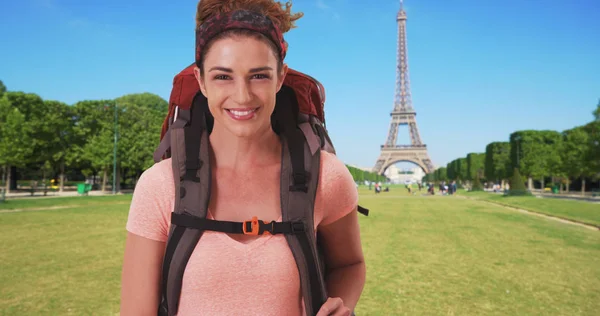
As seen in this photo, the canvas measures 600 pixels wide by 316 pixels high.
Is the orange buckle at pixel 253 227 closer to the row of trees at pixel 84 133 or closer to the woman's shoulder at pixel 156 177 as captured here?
the woman's shoulder at pixel 156 177

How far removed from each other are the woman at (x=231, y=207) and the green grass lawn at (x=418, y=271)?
4.75 metres

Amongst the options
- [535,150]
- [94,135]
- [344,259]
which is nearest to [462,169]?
[535,150]

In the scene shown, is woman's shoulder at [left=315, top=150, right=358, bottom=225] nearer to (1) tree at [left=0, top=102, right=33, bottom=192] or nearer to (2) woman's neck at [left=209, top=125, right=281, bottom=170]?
(2) woman's neck at [left=209, top=125, right=281, bottom=170]

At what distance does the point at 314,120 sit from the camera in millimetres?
1711

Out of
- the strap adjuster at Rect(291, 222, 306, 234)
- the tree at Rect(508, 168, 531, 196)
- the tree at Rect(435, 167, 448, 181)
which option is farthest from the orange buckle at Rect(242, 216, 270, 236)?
the tree at Rect(435, 167, 448, 181)

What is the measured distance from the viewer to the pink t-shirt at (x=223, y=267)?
1.40 meters

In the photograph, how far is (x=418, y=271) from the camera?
8.21 m

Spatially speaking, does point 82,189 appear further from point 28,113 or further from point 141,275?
point 141,275

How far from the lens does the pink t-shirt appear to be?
1.40m

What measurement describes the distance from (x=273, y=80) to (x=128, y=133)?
45.7 metres

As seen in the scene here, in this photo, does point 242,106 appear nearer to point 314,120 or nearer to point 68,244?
point 314,120

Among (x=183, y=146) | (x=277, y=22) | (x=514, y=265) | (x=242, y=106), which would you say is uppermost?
(x=277, y=22)

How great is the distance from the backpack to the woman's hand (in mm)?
25

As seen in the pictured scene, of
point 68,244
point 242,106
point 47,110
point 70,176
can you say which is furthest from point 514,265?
point 70,176
